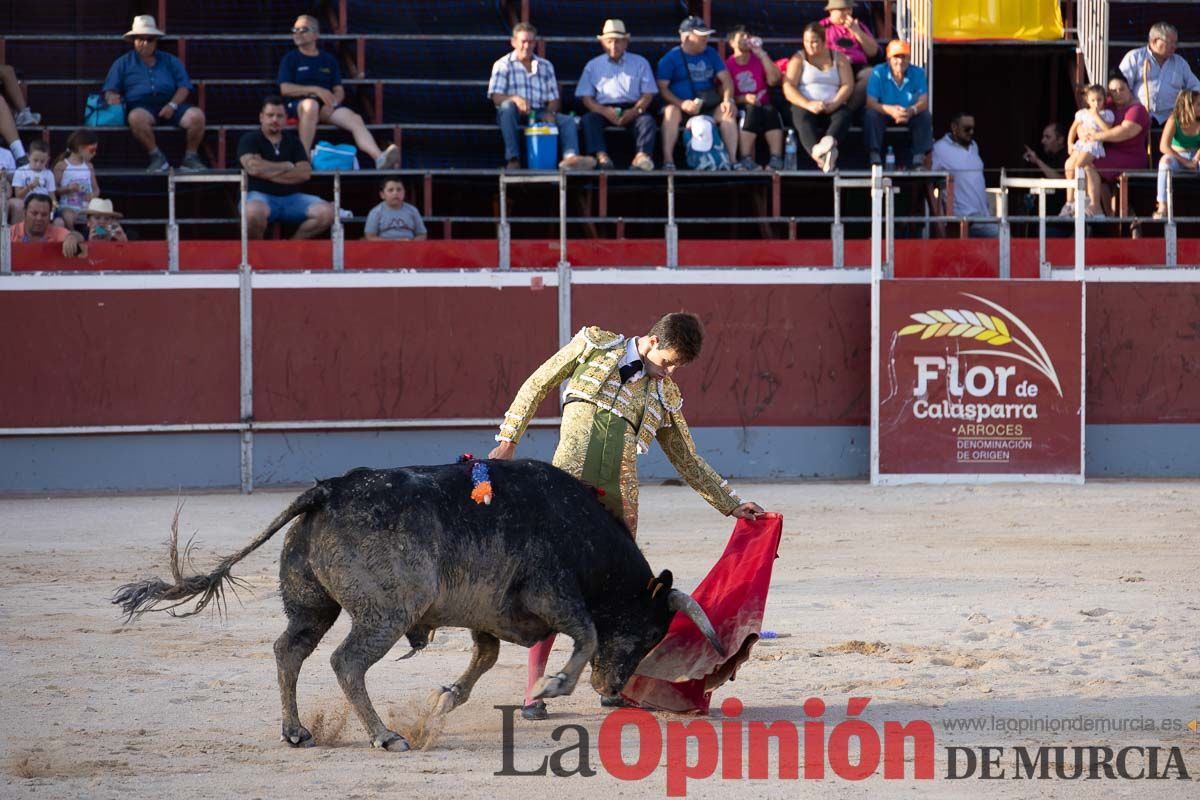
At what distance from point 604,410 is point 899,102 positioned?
7785mm

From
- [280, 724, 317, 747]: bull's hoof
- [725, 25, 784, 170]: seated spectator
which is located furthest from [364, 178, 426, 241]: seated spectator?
[280, 724, 317, 747]: bull's hoof

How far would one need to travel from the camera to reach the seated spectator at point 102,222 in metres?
10.9

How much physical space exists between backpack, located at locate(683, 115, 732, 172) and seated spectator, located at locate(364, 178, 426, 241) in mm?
2023

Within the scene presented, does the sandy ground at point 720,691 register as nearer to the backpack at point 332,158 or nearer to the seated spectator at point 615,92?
the backpack at point 332,158

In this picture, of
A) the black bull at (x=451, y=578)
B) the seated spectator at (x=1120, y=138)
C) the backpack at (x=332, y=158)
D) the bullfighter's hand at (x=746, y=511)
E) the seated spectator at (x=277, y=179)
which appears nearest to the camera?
the black bull at (x=451, y=578)

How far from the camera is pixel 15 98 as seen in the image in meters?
11.8

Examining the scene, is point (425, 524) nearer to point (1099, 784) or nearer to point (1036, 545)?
point (1099, 784)

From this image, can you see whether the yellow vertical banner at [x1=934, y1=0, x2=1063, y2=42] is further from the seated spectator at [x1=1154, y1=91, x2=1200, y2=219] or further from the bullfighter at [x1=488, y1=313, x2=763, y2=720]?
the bullfighter at [x1=488, y1=313, x2=763, y2=720]

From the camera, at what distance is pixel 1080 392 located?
11.1 metres

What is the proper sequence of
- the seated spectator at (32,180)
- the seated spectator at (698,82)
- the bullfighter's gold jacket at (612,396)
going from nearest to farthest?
the bullfighter's gold jacket at (612,396), the seated spectator at (32,180), the seated spectator at (698,82)

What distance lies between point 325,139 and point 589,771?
8.37 meters

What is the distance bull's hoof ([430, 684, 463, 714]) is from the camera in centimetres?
486

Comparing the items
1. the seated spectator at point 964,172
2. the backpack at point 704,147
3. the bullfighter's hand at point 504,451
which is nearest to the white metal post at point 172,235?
the backpack at point 704,147

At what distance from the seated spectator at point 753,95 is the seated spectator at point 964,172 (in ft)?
3.94
